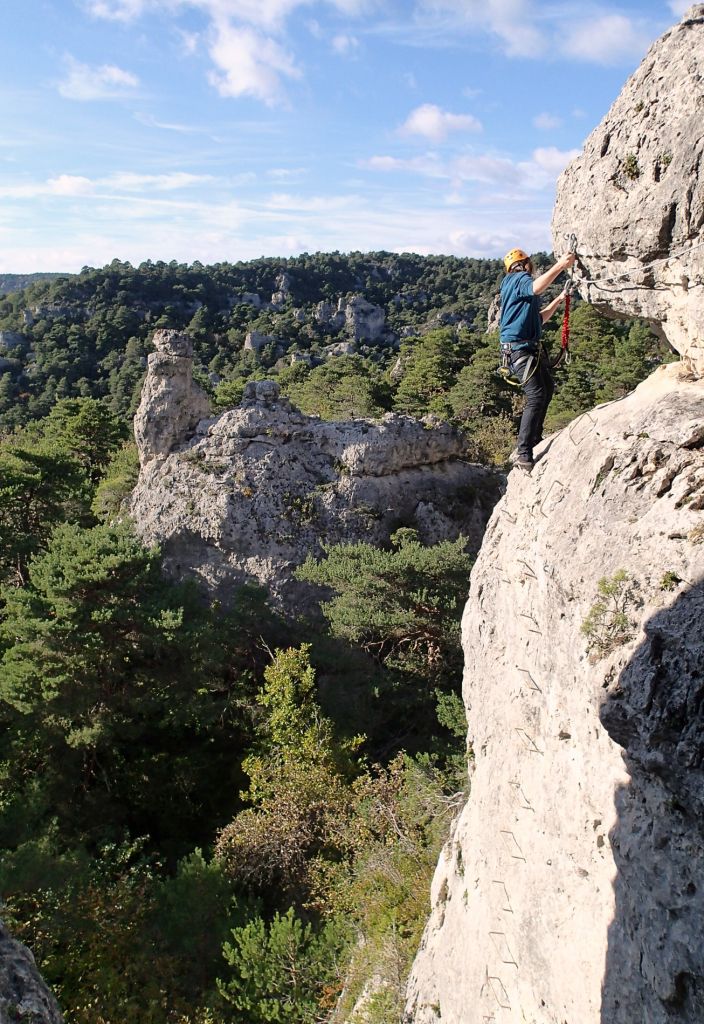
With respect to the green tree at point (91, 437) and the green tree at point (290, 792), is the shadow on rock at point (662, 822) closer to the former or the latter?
the green tree at point (290, 792)

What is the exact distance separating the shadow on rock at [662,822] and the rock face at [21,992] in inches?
141

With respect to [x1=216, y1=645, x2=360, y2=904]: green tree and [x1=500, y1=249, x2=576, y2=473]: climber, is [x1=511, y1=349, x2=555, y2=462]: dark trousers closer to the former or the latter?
[x1=500, y1=249, x2=576, y2=473]: climber

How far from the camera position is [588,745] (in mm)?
4285

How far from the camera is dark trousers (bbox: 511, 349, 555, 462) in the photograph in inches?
229

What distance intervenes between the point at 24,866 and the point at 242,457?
38.2ft

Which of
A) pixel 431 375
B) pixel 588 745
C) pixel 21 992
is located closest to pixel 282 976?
pixel 21 992

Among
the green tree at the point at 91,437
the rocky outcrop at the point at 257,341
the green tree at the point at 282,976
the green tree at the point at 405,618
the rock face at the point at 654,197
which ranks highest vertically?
the rocky outcrop at the point at 257,341

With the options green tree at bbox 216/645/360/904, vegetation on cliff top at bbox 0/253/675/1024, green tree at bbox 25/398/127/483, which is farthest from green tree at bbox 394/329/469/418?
green tree at bbox 216/645/360/904

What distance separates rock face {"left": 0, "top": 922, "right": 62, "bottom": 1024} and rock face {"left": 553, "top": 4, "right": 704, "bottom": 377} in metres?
6.27

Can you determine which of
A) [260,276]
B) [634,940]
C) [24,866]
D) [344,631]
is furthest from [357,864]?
[260,276]

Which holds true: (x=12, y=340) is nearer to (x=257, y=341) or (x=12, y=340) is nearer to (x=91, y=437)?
(x=257, y=341)

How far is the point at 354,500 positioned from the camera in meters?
18.6

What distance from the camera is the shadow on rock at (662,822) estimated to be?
3150 millimetres

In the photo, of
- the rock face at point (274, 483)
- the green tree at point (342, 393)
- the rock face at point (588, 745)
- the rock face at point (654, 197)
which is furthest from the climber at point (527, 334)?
the green tree at point (342, 393)
